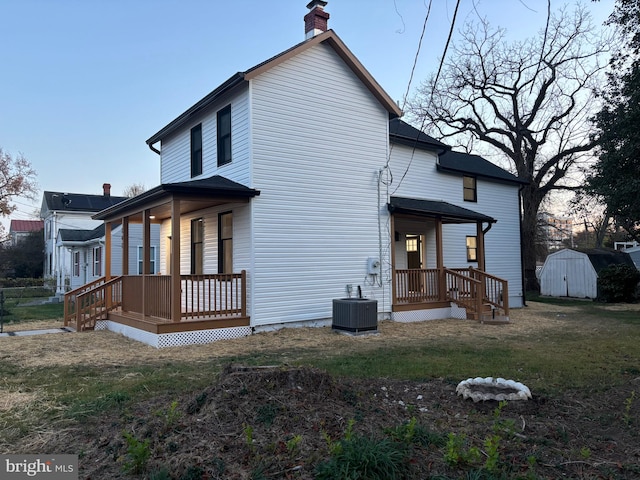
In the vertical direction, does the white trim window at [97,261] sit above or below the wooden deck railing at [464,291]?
above

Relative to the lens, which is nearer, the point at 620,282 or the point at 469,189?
the point at 469,189

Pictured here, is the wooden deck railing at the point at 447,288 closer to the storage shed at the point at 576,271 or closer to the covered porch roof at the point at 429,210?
the covered porch roof at the point at 429,210

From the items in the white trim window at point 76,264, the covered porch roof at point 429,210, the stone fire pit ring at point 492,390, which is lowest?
the stone fire pit ring at point 492,390

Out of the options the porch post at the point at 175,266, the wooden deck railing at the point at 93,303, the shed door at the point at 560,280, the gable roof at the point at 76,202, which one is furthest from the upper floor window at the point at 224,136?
the gable roof at the point at 76,202

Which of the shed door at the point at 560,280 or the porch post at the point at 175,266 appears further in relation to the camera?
the shed door at the point at 560,280

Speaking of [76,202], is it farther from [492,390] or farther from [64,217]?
[492,390]

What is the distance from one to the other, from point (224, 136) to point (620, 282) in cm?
1766

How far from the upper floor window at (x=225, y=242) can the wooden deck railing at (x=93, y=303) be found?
9.32 ft

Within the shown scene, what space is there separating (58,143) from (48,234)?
14.2 meters


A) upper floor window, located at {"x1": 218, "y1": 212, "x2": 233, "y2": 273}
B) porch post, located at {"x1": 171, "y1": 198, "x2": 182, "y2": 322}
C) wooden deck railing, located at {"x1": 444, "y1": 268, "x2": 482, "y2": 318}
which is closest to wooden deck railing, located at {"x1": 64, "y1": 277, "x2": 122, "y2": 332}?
upper floor window, located at {"x1": 218, "y1": 212, "x2": 233, "y2": 273}

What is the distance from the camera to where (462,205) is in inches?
658

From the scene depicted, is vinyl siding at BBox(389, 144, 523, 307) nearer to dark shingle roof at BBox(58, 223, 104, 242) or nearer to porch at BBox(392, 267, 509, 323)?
porch at BBox(392, 267, 509, 323)

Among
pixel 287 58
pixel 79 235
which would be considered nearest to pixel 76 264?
pixel 79 235

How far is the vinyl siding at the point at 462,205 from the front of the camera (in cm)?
1486
